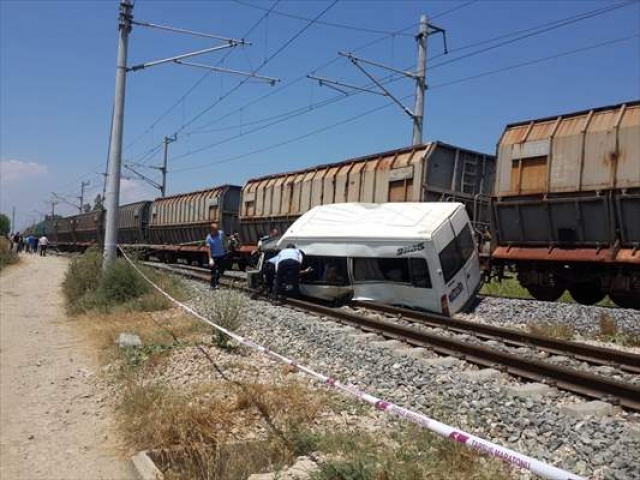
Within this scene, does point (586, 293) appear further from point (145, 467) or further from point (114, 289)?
point (145, 467)

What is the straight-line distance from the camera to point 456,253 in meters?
11.3

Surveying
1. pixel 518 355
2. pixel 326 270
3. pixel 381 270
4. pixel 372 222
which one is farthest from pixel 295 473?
pixel 326 270

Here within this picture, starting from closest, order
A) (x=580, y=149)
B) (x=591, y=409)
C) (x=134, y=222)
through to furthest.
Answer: (x=591, y=409), (x=580, y=149), (x=134, y=222)

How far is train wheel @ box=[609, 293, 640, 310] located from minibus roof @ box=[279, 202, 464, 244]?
13.2 ft

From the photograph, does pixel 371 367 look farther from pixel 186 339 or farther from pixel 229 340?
pixel 186 339

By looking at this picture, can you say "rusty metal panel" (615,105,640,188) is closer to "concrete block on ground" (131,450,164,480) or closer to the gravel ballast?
the gravel ballast

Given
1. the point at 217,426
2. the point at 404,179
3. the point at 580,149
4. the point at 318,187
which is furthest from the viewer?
the point at 318,187

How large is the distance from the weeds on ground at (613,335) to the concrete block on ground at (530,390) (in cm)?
405

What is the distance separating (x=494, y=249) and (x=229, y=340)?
29.2ft

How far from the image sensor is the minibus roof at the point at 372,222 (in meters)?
11.0

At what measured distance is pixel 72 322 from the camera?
41.9 ft

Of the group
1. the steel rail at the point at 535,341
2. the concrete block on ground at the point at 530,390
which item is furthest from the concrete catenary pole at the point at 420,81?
the concrete block on ground at the point at 530,390

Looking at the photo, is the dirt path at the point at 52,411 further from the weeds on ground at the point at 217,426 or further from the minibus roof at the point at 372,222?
the minibus roof at the point at 372,222

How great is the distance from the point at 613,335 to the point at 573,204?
167 inches
